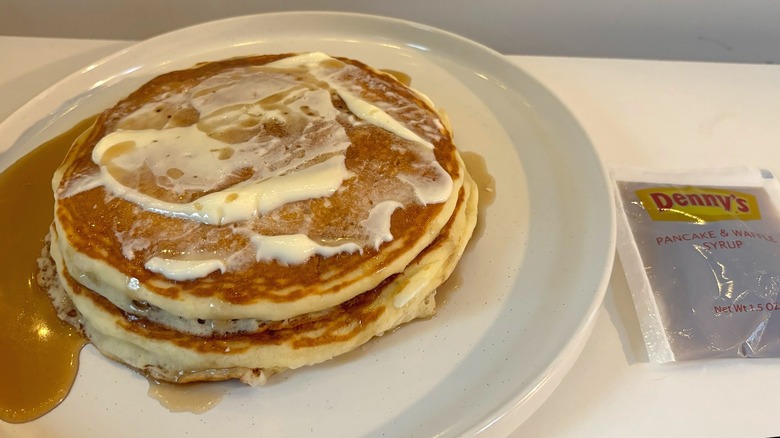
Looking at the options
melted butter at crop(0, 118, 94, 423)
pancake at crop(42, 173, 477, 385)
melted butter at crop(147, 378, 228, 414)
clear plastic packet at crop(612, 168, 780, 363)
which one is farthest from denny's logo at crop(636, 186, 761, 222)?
melted butter at crop(0, 118, 94, 423)

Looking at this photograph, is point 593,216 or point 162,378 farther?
point 593,216

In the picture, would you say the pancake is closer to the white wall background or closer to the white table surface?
the white table surface

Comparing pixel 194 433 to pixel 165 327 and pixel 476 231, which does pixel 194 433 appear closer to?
pixel 165 327

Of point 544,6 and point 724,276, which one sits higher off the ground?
point 544,6

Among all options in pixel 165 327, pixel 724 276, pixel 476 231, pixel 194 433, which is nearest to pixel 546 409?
pixel 476 231

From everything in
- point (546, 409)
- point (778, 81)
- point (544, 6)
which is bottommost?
point (546, 409)

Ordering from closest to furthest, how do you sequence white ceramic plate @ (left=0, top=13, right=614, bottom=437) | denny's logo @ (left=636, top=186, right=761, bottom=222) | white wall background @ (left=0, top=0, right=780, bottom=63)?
white ceramic plate @ (left=0, top=13, right=614, bottom=437) < denny's logo @ (left=636, top=186, right=761, bottom=222) < white wall background @ (left=0, top=0, right=780, bottom=63)

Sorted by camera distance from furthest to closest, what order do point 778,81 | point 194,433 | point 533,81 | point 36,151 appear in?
point 778,81 → point 533,81 → point 36,151 → point 194,433

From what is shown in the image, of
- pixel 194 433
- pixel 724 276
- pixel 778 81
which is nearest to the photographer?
pixel 194 433
